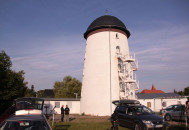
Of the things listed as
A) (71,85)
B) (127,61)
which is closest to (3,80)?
(127,61)

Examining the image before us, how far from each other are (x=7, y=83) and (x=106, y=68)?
1192 centimetres

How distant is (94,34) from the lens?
26.1m

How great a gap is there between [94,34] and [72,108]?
12.4 m

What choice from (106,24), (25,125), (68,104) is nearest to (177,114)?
(25,125)

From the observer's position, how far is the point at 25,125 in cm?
567

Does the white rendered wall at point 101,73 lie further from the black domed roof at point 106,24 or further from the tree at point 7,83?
the tree at point 7,83

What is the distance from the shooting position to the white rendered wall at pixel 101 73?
22.8 meters

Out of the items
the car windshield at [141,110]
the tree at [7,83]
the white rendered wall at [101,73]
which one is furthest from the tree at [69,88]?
the car windshield at [141,110]

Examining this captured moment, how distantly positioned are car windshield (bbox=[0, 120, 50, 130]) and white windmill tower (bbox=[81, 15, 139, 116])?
56.7ft

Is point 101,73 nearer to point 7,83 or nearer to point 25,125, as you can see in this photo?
point 7,83

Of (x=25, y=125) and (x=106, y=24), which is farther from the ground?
(x=106, y=24)

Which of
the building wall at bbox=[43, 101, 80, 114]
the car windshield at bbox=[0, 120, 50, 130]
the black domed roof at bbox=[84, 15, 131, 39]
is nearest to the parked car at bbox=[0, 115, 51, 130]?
the car windshield at bbox=[0, 120, 50, 130]

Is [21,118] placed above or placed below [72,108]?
above

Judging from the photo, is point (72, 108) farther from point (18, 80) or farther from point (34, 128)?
point (34, 128)
